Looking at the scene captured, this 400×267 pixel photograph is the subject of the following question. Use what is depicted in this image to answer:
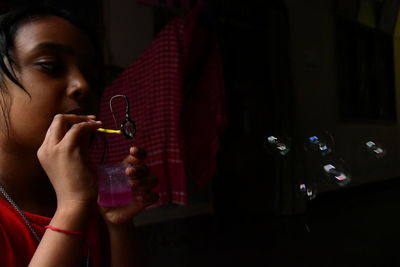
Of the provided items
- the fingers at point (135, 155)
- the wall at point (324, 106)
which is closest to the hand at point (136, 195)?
the fingers at point (135, 155)

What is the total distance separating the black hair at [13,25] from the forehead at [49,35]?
11mm

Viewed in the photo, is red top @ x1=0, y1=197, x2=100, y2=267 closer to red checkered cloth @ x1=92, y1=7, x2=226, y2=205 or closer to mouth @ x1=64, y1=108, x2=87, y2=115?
mouth @ x1=64, y1=108, x2=87, y2=115

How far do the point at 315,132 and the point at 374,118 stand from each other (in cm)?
20

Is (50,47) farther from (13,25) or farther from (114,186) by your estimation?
(114,186)

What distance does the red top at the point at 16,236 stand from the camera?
0.51m

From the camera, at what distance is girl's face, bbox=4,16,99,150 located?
0.56m

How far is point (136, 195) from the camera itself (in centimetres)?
69

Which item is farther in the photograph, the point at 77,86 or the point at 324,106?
the point at 324,106

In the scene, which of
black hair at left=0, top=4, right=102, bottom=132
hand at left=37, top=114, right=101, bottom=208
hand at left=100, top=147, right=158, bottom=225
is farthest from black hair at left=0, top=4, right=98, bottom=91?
hand at left=100, top=147, right=158, bottom=225

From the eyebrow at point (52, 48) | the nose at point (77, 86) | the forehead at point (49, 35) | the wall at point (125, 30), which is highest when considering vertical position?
the wall at point (125, 30)

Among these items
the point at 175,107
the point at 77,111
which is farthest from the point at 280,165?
the point at 77,111

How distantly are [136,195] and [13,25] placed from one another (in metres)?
0.38

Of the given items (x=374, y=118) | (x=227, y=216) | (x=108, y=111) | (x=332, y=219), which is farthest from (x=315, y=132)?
(x=227, y=216)

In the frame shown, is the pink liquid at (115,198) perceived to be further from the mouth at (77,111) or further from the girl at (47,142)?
the mouth at (77,111)
